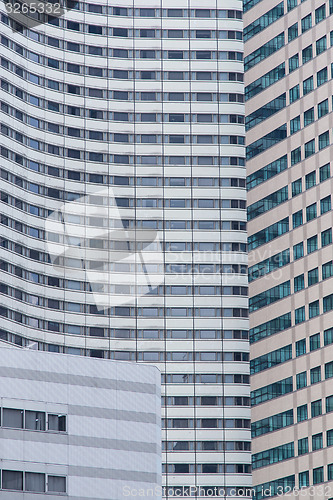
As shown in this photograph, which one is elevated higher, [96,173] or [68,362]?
[96,173]

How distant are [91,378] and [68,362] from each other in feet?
7.97

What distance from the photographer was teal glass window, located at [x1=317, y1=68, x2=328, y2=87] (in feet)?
412

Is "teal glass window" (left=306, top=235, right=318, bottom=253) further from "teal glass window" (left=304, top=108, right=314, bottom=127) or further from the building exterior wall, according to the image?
"teal glass window" (left=304, top=108, right=314, bottom=127)

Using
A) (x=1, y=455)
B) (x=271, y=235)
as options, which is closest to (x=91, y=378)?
(x=1, y=455)

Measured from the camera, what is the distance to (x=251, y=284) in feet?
463

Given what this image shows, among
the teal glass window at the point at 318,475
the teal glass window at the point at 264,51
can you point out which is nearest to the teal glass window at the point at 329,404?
the teal glass window at the point at 318,475

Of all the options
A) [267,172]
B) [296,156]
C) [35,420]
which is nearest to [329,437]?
[296,156]

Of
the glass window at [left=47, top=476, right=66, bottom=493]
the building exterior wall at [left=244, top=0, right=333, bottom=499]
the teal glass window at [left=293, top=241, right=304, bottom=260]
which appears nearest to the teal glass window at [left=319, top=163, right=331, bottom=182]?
the building exterior wall at [left=244, top=0, right=333, bottom=499]

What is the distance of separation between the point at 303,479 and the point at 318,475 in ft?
10.5

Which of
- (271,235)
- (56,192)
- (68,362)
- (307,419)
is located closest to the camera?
(68,362)

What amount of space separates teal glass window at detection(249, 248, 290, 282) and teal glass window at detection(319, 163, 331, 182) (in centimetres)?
962

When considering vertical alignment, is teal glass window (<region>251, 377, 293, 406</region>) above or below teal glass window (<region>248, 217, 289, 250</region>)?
below

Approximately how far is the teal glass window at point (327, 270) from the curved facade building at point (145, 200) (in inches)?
989

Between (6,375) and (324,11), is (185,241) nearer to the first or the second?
(324,11)
